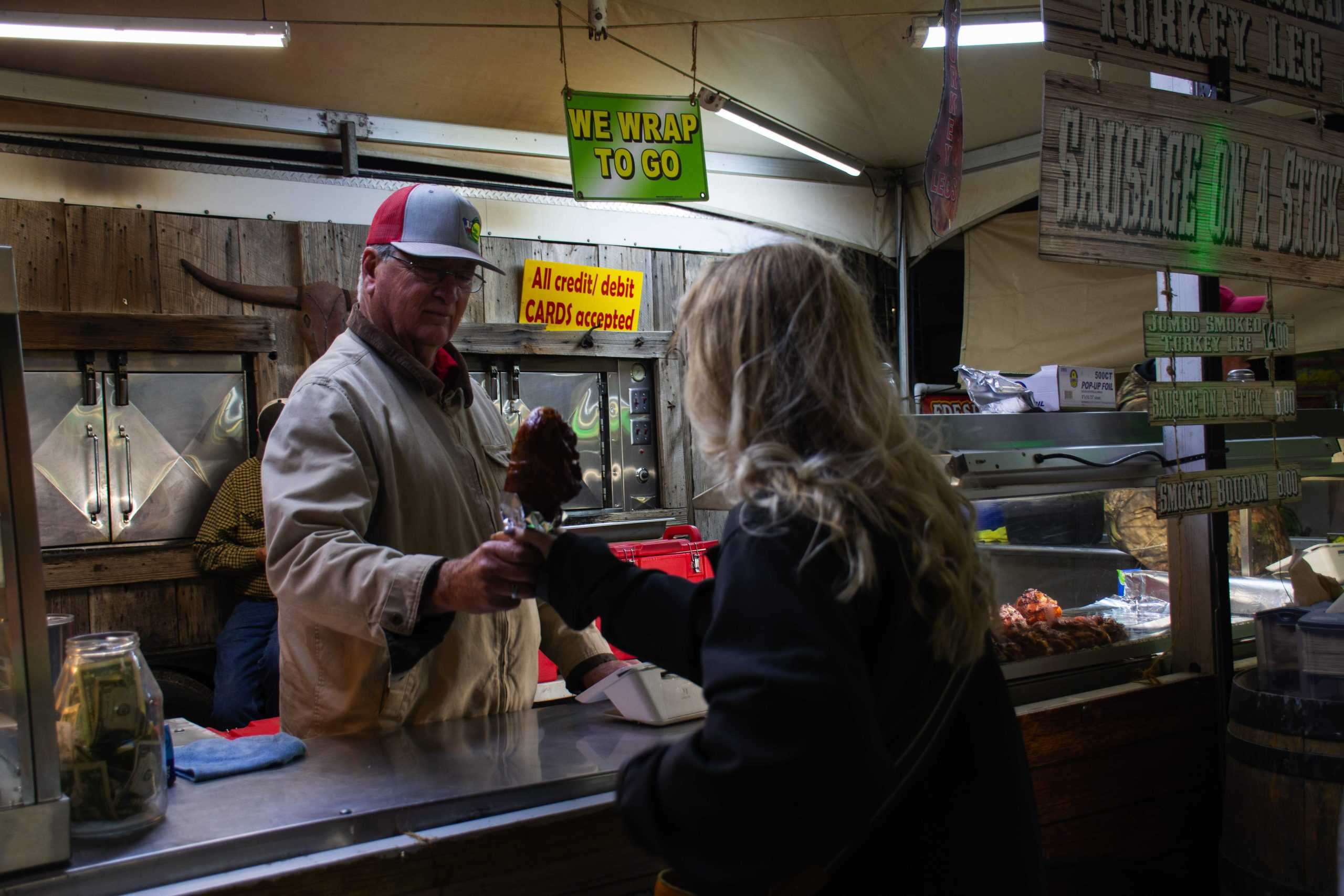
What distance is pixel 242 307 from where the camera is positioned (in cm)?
588

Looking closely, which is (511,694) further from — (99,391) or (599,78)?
(599,78)

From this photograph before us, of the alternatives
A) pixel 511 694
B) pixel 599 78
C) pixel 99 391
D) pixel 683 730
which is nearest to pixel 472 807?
pixel 683 730

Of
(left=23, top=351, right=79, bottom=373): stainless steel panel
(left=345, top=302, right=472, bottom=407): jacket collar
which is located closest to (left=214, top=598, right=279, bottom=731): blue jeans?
(left=23, top=351, right=79, bottom=373): stainless steel panel

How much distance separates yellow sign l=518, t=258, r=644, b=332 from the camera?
272 inches

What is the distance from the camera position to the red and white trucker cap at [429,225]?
229 cm

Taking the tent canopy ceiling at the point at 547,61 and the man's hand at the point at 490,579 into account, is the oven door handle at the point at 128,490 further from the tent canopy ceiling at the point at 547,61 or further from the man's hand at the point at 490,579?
the man's hand at the point at 490,579

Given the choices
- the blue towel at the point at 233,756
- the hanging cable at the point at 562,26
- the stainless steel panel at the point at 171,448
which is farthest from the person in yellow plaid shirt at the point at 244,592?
the blue towel at the point at 233,756

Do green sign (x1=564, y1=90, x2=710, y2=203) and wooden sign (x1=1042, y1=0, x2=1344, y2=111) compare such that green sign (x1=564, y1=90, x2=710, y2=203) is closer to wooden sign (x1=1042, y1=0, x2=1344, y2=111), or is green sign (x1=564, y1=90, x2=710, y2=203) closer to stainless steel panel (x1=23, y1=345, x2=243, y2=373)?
stainless steel panel (x1=23, y1=345, x2=243, y2=373)

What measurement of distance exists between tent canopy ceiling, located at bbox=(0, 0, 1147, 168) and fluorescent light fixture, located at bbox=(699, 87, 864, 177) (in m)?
0.18

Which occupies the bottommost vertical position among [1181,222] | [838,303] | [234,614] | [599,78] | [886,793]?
[234,614]

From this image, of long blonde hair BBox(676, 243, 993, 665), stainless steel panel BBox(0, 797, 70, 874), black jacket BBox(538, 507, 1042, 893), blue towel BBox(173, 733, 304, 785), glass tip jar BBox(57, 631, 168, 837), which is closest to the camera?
black jacket BBox(538, 507, 1042, 893)

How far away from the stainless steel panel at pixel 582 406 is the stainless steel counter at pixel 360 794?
15.8 ft

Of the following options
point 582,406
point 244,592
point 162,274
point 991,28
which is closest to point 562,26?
point 991,28

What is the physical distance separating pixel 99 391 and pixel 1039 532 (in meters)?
4.82
